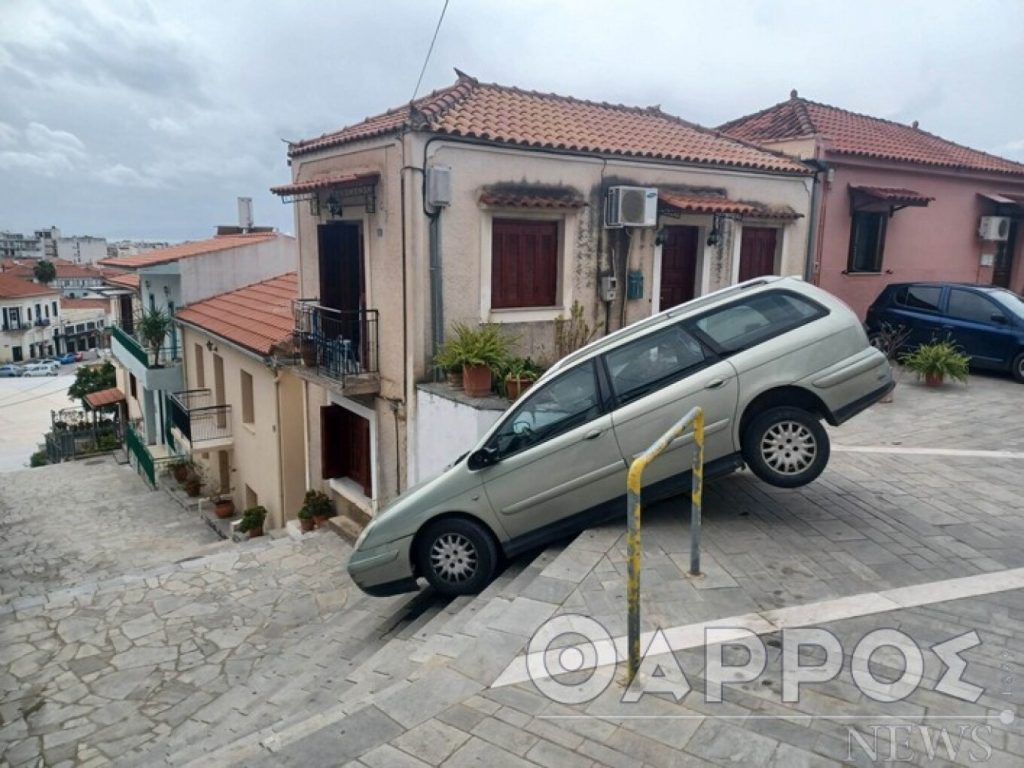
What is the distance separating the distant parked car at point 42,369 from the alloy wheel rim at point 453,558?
69.1m

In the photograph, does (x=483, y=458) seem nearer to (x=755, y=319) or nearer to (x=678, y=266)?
(x=755, y=319)

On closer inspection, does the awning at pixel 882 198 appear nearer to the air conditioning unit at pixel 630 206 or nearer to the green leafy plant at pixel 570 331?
the air conditioning unit at pixel 630 206

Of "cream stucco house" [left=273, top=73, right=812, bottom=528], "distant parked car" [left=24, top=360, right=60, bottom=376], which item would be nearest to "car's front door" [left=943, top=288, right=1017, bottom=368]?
"cream stucco house" [left=273, top=73, right=812, bottom=528]

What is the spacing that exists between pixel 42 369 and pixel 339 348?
66052mm

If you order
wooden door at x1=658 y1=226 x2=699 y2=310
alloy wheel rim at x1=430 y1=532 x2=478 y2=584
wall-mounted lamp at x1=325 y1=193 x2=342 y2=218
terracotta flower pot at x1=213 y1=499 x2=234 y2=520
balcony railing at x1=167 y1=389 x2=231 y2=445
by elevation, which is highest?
wall-mounted lamp at x1=325 y1=193 x2=342 y2=218

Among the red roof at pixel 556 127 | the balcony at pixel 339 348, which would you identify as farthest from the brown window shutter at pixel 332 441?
the red roof at pixel 556 127

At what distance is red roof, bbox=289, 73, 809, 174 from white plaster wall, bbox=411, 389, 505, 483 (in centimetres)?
335

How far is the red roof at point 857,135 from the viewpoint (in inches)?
569

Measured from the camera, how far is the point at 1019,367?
12148 mm

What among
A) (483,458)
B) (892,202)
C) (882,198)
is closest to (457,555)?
(483,458)

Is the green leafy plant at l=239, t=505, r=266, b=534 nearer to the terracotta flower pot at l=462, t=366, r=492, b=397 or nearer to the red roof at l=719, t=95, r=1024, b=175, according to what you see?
the terracotta flower pot at l=462, t=366, r=492, b=397

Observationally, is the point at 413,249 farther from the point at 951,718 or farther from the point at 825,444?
the point at 951,718

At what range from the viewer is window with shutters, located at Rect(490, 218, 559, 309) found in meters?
9.93

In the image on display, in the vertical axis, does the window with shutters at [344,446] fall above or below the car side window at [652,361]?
below
